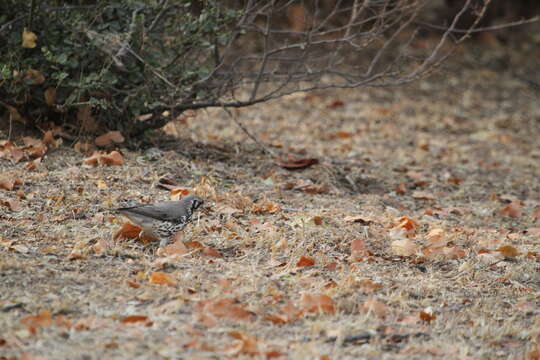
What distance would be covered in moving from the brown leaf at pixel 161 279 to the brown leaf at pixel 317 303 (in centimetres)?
76

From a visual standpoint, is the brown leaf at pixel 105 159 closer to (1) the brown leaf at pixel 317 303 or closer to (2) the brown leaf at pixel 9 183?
(2) the brown leaf at pixel 9 183

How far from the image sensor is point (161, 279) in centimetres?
430

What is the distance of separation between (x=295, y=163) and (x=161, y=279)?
138 inches

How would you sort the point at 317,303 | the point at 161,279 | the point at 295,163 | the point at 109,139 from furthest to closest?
the point at 295,163 < the point at 109,139 < the point at 161,279 < the point at 317,303

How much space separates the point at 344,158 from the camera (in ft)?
28.9

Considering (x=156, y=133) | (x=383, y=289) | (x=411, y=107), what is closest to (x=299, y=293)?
(x=383, y=289)

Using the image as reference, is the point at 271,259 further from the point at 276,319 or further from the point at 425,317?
the point at 425,317

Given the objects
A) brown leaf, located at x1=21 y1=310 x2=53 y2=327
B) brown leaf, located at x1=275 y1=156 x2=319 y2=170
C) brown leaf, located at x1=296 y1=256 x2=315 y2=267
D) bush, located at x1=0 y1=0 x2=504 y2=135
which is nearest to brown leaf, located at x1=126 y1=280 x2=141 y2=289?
brown leaf, located at x1=21 y1=310 x2=53 y2=327

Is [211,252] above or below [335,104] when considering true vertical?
above

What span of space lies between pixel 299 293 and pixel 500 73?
1138 cm

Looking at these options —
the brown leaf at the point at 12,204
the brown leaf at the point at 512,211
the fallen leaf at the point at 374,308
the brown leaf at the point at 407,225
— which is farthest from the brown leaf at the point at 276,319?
the brown leaf at the point at 512,211

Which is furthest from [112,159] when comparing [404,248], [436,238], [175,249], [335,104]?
[335,104]

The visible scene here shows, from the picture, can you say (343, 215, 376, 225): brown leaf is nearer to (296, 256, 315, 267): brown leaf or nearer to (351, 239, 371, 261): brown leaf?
(351, 239, 371, 261): brown leaf

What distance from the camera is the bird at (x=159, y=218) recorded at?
4.79m
